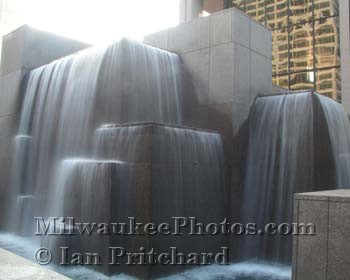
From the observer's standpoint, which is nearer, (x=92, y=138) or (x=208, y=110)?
(x=92, y=138)

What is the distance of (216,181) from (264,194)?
1246 millimetres

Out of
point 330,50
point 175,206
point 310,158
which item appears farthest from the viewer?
point 330,50

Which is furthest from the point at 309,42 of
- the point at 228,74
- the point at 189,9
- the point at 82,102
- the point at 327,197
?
the point at 327,197

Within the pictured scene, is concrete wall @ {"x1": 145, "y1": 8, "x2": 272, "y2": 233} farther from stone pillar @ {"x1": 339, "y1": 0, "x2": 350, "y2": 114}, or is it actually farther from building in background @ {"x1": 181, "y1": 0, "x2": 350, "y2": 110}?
building in background @ {"x1": 181, "y1": 0, "x2": 350, "y2": 110}

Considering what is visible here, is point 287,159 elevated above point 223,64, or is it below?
below

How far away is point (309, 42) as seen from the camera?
2702 cm

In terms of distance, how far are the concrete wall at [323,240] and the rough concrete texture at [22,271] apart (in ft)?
11.3

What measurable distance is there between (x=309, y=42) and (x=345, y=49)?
3830mm

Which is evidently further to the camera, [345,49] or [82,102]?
[345,49]

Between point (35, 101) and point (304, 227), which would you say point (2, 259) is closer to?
point (304, 227)

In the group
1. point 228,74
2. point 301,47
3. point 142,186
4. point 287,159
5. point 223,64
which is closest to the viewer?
point 142,186

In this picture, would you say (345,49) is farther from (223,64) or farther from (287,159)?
(287,159)

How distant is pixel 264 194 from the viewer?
1044cm

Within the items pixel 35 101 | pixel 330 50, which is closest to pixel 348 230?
pixel 35 101
